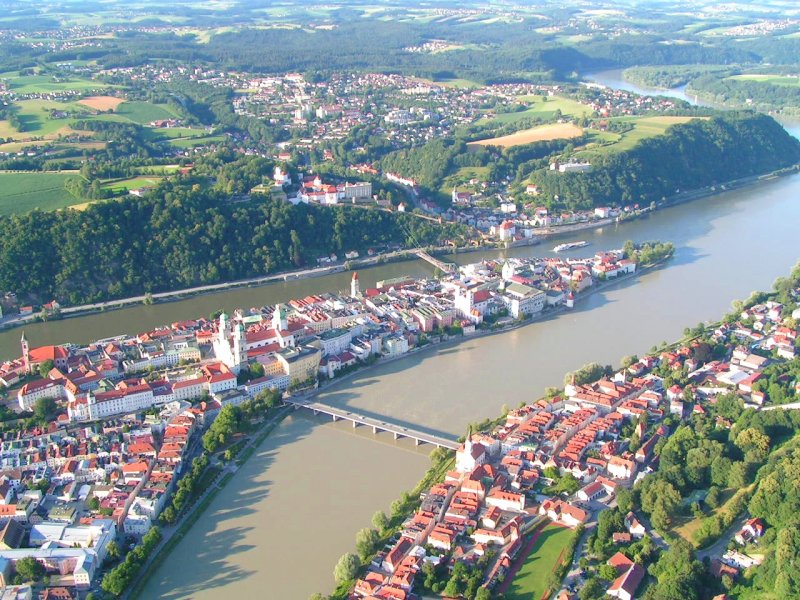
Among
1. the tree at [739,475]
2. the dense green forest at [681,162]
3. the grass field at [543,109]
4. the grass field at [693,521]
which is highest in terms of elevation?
the grass field at [543,109]

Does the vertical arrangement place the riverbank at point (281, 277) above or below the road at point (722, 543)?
above

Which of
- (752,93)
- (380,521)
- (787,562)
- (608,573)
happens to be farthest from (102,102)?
(787,562)

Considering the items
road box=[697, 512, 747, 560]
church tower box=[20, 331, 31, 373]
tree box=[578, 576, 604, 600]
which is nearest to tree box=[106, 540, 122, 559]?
tree box=[578, 576, 604, 600]

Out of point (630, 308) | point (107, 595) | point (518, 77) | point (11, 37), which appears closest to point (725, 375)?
point (630, 308)

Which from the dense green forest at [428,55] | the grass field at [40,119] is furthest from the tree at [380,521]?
the dense green forest at [428,55]

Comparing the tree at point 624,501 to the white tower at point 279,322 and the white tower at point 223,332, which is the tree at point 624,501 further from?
the white tower at point 223,332

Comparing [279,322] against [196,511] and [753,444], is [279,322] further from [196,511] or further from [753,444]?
[753,444]

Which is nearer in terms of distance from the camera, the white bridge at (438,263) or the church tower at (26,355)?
the church tower at (26,355)
